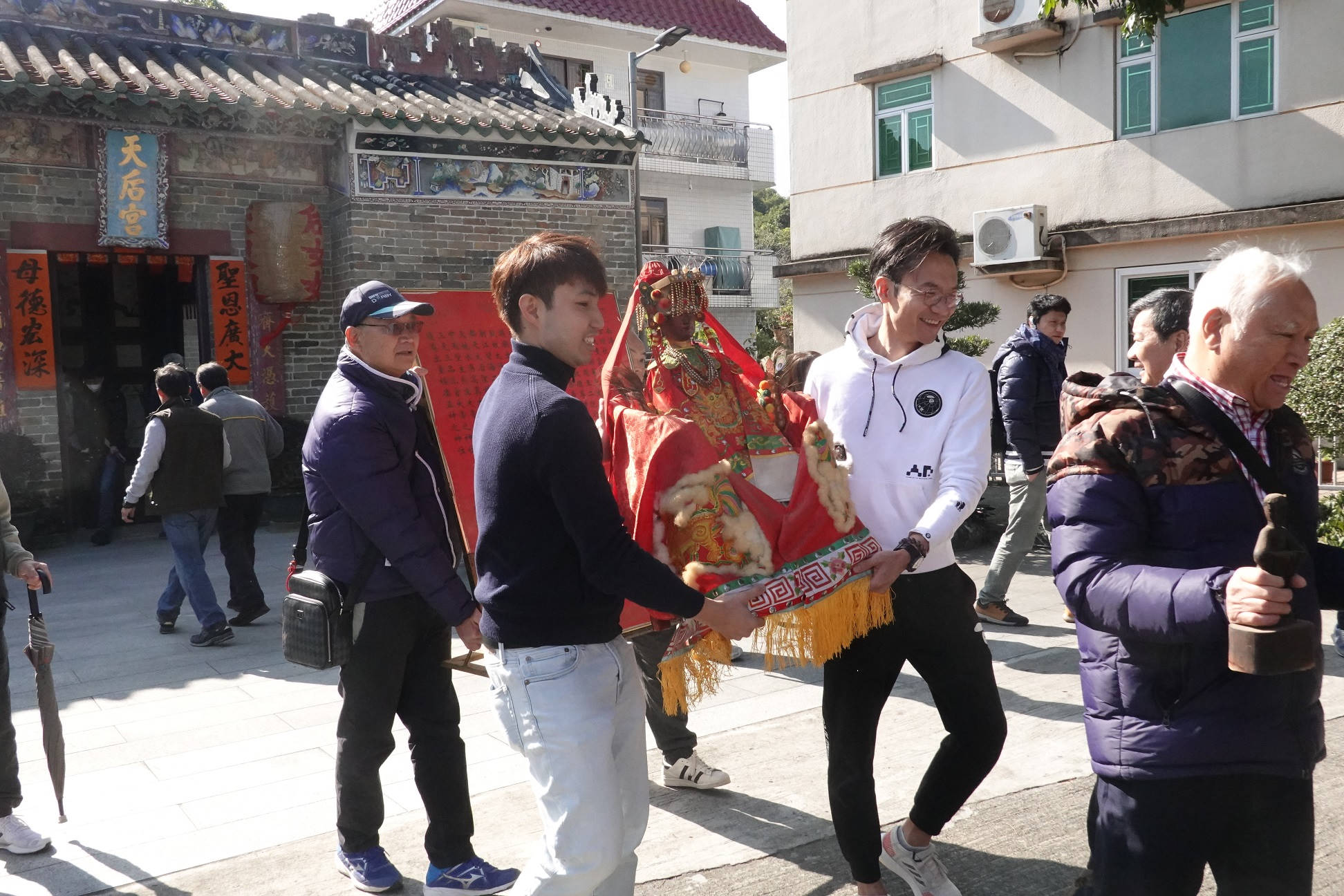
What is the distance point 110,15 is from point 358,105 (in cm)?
270

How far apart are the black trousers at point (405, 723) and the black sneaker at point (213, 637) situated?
12.4 ft

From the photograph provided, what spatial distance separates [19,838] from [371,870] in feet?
4.26

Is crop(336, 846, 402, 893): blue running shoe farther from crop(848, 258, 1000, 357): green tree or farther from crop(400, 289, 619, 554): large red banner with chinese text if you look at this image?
crop(848, 258, 1000, 357): green tree

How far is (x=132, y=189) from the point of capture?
410 inches

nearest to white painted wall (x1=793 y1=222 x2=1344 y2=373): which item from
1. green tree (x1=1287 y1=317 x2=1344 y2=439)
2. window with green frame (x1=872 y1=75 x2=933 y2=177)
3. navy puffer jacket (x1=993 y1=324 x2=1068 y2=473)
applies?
window with green frame (x1=872 y1=75 x2=933 y2=177)

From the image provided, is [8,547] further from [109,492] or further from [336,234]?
[336,234]

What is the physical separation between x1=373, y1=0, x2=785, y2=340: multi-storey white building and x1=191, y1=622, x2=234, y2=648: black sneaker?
16.0 metres

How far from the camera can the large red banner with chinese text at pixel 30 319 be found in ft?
33.2

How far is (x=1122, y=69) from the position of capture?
12.8 metres

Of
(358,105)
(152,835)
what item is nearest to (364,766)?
(152,835)

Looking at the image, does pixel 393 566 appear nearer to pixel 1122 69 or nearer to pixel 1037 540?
pixel 1037 540

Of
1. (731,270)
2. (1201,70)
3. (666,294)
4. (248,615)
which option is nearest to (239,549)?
(248,615)

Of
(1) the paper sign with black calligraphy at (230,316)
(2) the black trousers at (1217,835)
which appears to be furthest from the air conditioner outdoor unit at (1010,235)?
Result: (2) the black trousers at (1217,835)

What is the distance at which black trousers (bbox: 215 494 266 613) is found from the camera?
7359 millimetres
